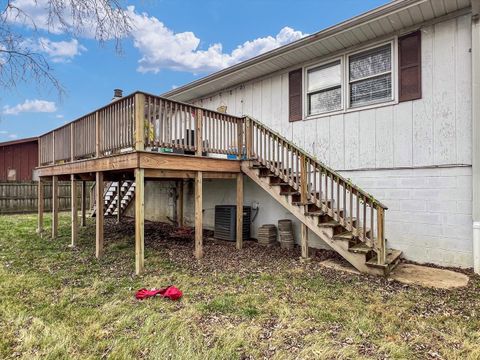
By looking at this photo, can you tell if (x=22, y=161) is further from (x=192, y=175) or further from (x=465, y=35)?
(x=465, y=35)

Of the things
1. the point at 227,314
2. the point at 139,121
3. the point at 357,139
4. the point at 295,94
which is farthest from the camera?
the point at 295,94

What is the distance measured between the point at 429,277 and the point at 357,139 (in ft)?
9.21

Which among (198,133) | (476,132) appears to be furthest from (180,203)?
(476,132)

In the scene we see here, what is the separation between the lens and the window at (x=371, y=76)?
5828mm

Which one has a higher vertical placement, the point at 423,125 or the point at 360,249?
the point at 423,125

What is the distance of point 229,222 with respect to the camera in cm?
788

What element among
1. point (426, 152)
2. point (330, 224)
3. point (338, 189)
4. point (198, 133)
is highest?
point (198, 133)

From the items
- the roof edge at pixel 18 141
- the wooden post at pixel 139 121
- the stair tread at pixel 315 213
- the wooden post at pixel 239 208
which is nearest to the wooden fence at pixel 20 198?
the roof edge at pixel 18 141

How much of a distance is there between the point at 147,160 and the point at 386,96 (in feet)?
15.0

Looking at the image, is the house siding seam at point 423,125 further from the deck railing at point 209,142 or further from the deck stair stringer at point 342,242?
the deck stair stringer at point 342,242

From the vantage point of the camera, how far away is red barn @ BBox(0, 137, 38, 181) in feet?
57.0

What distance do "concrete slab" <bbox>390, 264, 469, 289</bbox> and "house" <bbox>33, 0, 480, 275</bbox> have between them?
235 mm

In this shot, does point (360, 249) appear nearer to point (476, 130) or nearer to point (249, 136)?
point (476, 130)

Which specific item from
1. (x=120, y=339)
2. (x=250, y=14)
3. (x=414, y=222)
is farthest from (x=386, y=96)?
(x=250, y=14)
